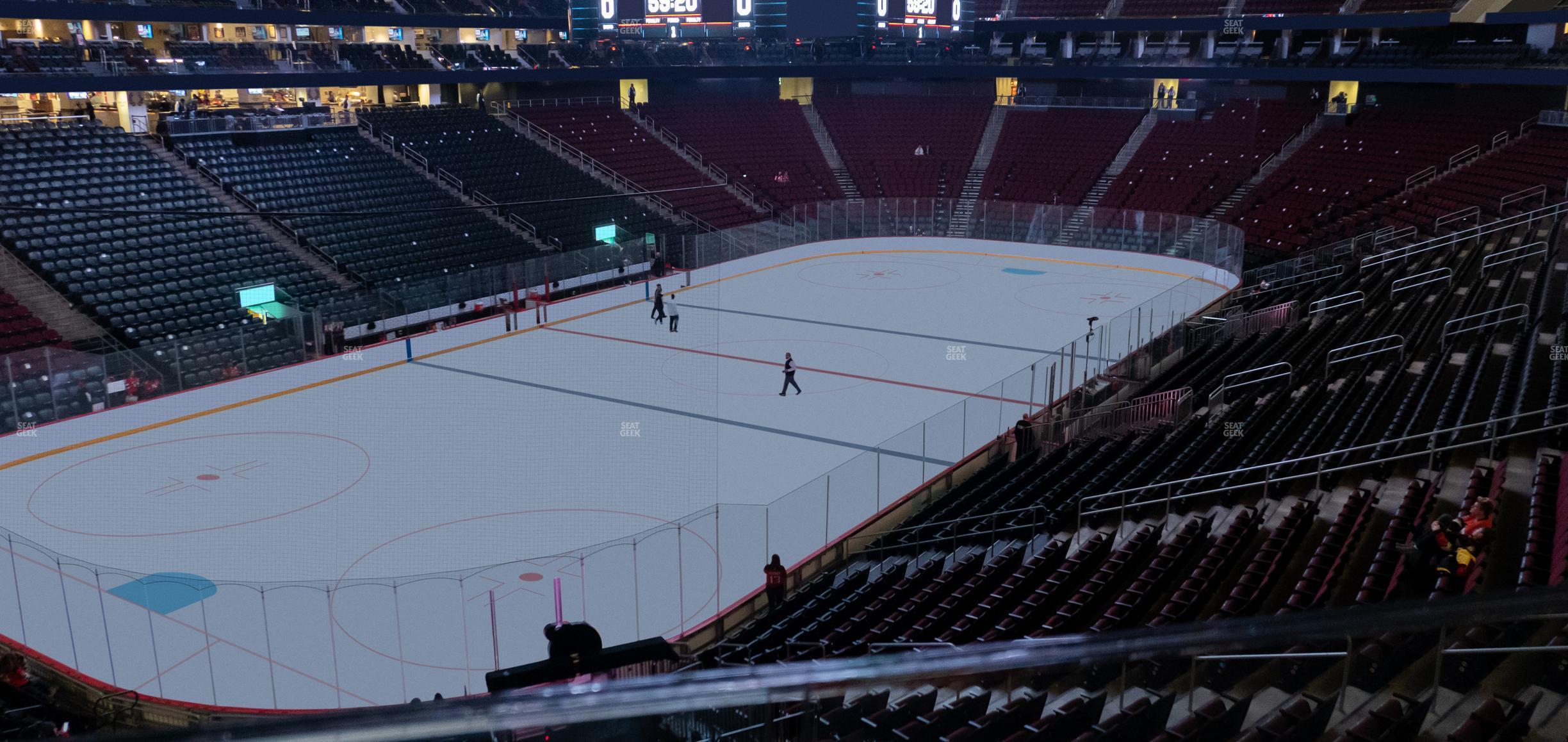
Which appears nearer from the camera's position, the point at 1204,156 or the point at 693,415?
the point at 693,415

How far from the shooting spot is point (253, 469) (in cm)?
1627

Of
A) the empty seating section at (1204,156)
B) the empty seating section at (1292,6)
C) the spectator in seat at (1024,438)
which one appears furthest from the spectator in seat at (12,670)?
the empty seating section at (1292,6)

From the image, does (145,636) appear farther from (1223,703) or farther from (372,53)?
(372,53)

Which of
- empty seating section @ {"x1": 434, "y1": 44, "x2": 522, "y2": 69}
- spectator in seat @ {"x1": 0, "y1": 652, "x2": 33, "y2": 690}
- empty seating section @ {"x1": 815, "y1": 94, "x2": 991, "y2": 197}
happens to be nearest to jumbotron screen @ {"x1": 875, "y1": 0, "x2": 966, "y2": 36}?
empty seating section @ {"x1": 815, "y1": 94, "x2": 991, "y2": 197}

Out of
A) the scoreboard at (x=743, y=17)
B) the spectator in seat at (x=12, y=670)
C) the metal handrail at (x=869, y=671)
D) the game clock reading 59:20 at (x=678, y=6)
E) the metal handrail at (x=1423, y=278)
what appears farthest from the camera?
the scoreboard at (x=743, y=17)

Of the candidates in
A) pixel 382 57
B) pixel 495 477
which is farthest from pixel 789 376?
pixel 382 57

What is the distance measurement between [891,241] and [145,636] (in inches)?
1153

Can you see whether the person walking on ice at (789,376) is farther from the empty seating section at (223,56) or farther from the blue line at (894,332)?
the empty seating section at (223,56)

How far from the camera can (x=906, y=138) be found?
43.9 meters

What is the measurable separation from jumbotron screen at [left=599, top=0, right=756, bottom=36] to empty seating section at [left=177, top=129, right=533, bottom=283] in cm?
911

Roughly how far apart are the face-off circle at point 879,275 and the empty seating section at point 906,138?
25.3ft

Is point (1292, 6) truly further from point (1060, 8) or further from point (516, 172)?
point (516, 172)

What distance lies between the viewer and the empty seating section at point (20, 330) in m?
19.9

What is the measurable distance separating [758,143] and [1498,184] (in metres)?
23.7
